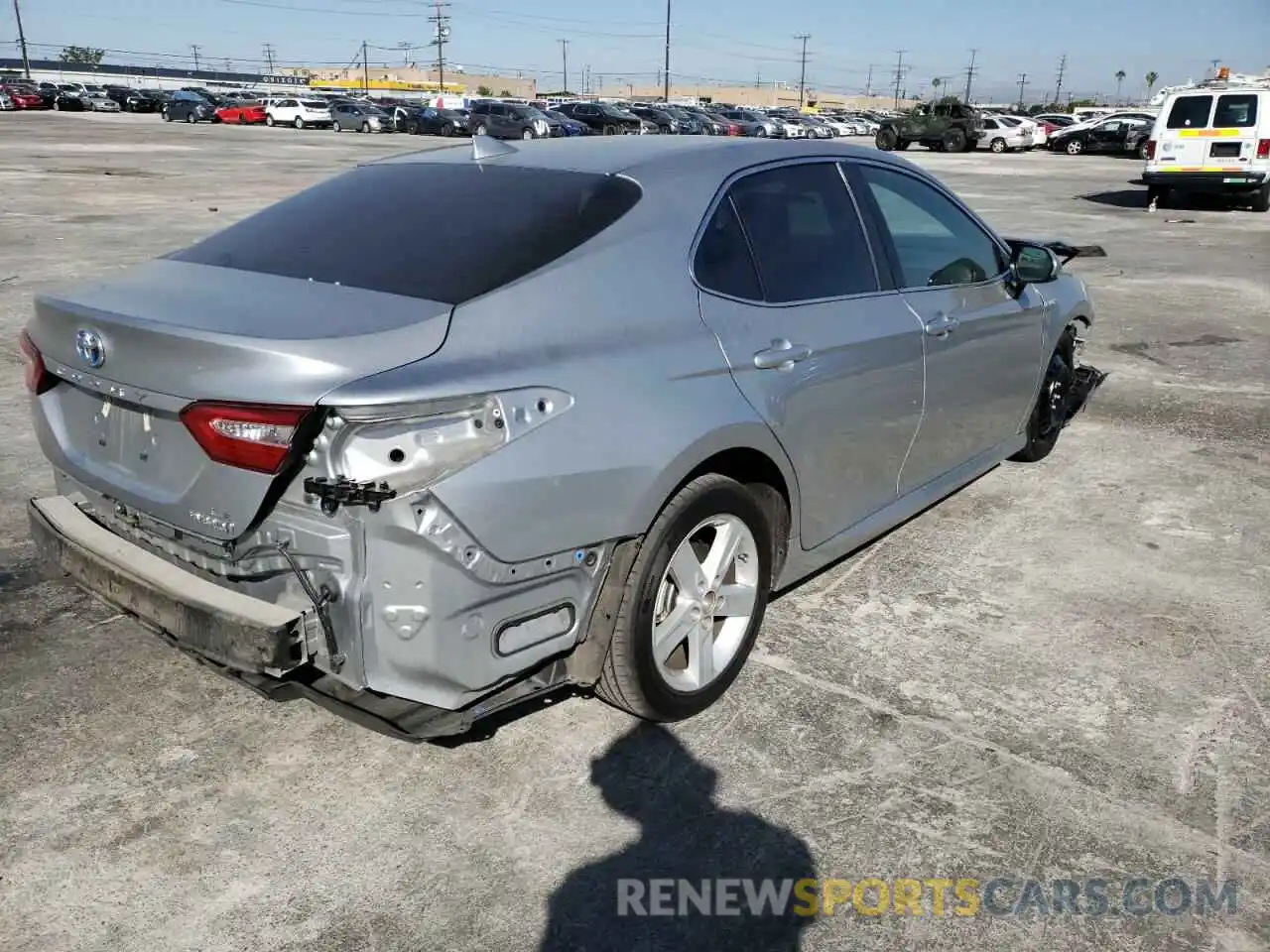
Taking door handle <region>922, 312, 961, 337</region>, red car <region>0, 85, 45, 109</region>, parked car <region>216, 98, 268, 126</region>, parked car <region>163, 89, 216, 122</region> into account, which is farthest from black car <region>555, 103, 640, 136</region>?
door handle <region>922, 312, 961, 337</region>

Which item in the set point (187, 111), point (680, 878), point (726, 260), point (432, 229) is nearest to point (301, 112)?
point (187, 111)

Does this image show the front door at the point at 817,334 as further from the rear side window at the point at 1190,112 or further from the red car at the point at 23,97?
the red car at the point at 23,97

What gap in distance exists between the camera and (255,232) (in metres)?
3.38

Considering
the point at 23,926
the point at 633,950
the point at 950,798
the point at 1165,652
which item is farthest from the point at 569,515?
the point at 1165,652

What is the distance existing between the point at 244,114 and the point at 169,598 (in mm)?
60660

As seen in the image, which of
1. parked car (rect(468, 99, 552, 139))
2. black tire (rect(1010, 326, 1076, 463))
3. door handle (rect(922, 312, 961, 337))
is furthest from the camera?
parked car (rect(468, 99, 552, 139))

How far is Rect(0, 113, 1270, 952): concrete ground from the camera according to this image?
8.11 ft

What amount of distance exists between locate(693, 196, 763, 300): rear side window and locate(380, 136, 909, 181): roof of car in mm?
192

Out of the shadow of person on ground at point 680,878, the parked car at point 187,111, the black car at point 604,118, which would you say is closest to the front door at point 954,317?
the shadow of person on ground at point 680,878

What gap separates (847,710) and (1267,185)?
791 inches

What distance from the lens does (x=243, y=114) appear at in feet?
185

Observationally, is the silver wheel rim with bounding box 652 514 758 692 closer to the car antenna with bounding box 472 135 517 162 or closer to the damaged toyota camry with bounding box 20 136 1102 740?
the damaged toyota camry with bounding box 20 136 1102 740

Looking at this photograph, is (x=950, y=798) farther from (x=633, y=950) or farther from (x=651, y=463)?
(x=651, y=463)

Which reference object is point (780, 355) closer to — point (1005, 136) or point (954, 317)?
point (954, 317)
